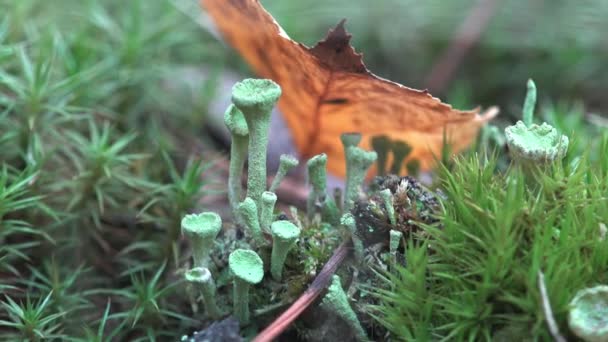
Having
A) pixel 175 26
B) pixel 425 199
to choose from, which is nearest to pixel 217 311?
pixel 425 199

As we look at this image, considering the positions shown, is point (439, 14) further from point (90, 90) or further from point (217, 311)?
point (217, 311)

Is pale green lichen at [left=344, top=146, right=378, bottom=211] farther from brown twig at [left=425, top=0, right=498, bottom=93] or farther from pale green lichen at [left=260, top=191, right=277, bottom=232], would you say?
brown twig at [left=425, top=0, right=498, bottom=93]

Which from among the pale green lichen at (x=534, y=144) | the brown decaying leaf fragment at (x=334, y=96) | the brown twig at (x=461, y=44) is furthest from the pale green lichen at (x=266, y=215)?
the brown twig at (x=461, y=44)

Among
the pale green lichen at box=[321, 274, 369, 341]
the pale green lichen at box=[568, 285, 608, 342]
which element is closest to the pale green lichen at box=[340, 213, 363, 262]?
the pale green lichen at box=[321, 274, 369, 341]

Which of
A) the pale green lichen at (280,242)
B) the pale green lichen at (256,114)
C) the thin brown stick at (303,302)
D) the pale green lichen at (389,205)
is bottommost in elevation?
the thin brown stick at (303,302)

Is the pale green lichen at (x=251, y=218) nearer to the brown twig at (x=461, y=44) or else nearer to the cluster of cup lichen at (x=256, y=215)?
the cluster of cup lichen at (x=256, y=215)

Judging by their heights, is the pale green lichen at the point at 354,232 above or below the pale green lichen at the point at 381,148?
below
